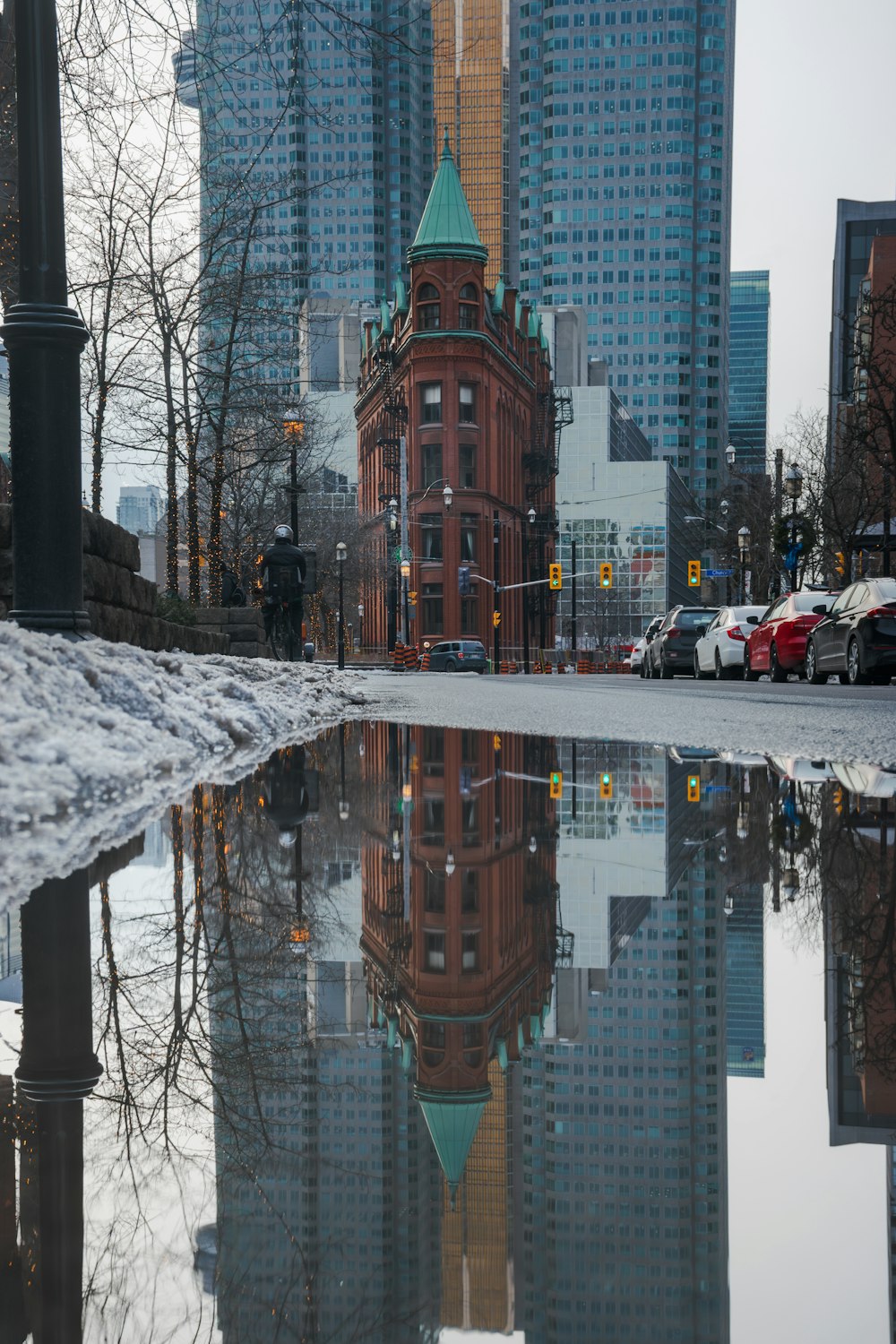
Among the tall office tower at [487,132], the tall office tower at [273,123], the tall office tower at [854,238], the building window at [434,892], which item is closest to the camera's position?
the building window at [434,892]

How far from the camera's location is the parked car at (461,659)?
6569cm

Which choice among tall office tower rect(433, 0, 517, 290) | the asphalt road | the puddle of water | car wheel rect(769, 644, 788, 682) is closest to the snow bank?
the puddle of water

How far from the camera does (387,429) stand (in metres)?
90.4

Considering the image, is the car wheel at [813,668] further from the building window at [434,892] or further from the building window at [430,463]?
the building window at [430,463]

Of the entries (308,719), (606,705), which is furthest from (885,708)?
(308,719)

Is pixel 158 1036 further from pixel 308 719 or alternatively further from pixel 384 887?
pixel 308 719

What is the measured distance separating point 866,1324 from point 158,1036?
3.58 ft

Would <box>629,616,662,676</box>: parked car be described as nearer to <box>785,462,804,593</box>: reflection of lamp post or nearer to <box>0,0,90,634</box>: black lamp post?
<box>785,462,804,593</box>: reflection of lamp post

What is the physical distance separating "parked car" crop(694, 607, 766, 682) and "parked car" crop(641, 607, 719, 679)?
179cm

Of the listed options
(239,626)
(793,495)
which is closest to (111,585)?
(239,626)

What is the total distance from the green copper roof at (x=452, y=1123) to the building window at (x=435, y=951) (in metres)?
0.70

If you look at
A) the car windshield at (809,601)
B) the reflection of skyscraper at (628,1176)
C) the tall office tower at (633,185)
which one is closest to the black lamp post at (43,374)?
the reflection of skyscraper at (628,1176)

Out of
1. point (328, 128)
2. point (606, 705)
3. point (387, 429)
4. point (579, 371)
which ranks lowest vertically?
point (606, 705)

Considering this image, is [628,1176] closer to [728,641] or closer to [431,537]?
[728,641]
